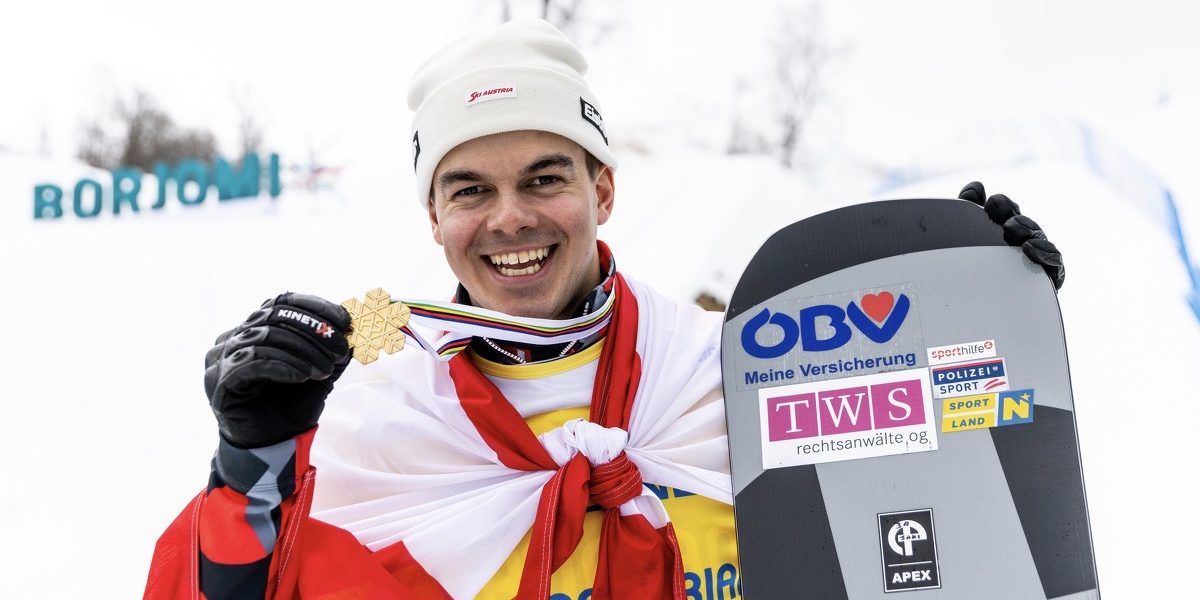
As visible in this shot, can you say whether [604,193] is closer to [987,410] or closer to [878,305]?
[878,305]

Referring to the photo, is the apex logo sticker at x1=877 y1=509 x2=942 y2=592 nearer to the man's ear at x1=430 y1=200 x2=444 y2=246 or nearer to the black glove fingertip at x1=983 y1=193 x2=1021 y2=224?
the black glove fingertip at x1=983 y1=193 x2=1021 y2=224

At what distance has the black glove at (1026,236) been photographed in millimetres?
1612

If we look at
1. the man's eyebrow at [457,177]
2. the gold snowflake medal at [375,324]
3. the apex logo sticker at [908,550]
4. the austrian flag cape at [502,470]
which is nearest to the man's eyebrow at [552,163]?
the man's eyebrow at [457,177]

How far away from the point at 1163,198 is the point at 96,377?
9.07 metres

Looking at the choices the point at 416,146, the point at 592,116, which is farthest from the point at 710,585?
the point at 416,146

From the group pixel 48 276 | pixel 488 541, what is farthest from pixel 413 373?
pixel 48 276

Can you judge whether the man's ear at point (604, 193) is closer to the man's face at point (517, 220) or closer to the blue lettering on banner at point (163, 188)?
the man's face at point (517, 220)

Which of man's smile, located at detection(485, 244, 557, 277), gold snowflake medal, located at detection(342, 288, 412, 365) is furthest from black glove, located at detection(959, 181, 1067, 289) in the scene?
gold snowflake medal, located at detection(342, 288, 412, 365)

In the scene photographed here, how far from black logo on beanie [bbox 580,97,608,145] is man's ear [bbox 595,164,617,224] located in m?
0.08

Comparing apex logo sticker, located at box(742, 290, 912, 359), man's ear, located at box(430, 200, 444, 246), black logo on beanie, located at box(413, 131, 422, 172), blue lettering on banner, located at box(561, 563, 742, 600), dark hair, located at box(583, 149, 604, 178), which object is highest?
black logo on beanie, located at box(413, 131, 422, 172)

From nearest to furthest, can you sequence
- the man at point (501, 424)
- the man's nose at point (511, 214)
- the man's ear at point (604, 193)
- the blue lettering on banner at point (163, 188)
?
the man at point (501, 424)
the man's nose at point (511, 214)
the man's ear at point (604, 193)
the blue lettering on banner at point (163, 188)

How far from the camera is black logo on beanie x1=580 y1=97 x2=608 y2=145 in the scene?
6.48 feet

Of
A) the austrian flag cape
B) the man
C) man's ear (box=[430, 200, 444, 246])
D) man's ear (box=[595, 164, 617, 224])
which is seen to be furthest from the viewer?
man's ear (box=[595, 164, 617, 224])

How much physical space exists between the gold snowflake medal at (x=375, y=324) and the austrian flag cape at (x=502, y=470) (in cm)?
30
